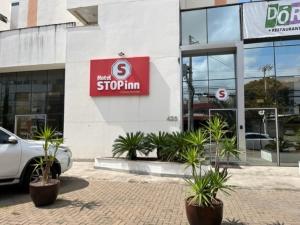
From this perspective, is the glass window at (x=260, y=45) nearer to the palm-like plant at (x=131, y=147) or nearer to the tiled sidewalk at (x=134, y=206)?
the palm-like plant at (x=131, y=147)

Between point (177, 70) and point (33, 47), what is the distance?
854cm

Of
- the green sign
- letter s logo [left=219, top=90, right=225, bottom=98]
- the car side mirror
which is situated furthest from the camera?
letter s logo [left=219, top=90, right=225, bottom=98]

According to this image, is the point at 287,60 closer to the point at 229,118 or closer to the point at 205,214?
the point at 229,118

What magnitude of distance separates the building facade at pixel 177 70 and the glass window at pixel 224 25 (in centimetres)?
5

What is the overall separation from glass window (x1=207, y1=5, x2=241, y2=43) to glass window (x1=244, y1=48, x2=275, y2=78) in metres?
1.06

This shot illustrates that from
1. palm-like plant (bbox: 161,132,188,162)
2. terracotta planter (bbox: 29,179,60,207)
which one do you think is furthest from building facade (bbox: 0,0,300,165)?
terracotta planter (bbox: 29,179,60,207)

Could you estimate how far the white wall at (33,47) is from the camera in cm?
1867

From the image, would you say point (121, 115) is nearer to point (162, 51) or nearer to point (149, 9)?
point (162, 51)

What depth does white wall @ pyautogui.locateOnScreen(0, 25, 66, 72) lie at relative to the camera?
18672mm

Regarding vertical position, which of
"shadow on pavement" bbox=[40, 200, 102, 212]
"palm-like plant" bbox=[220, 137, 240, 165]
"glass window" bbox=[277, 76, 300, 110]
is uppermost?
"glass window" bbox=[277, 76, 300, 110]

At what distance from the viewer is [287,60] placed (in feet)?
51.4

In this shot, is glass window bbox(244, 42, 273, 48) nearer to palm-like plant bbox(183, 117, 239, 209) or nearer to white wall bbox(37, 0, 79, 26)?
palm-like plant bbox(183, 117, 239, 209)

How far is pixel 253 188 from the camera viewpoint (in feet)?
32.8

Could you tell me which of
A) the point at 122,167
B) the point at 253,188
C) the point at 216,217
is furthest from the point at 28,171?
the point at 253,188
